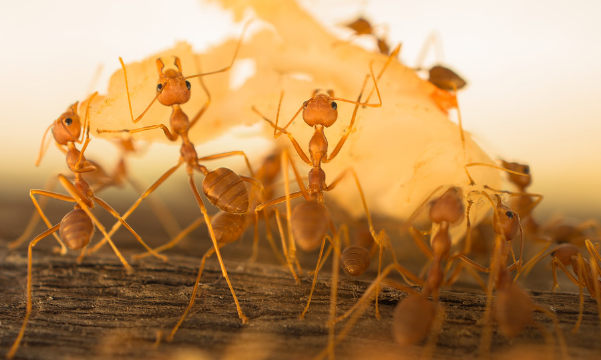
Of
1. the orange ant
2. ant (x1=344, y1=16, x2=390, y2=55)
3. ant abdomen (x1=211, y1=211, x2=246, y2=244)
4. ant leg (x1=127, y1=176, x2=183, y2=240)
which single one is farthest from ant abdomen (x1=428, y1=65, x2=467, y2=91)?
ant leg (x1=127, y1=176, x2=183, y2=240)

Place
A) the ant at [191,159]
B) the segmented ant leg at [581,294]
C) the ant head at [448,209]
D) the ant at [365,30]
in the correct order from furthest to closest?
1. the ant at [365,30]
2. the ant at [191,159]
3. the ant head at [448,209]
4. the segmented ant leg at [581,294]

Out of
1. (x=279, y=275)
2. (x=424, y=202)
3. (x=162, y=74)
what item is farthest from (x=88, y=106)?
(x=424, y=202)

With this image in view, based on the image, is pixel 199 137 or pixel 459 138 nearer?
pixel 459 138

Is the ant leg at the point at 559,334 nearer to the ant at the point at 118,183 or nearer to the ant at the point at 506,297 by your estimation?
the ant at the point at 506,297

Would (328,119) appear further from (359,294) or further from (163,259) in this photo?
(163,259)

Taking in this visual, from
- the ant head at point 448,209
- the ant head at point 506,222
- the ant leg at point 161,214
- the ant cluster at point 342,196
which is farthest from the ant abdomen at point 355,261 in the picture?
the ant leg at point 161,214

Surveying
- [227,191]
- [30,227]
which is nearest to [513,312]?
[227,191]
